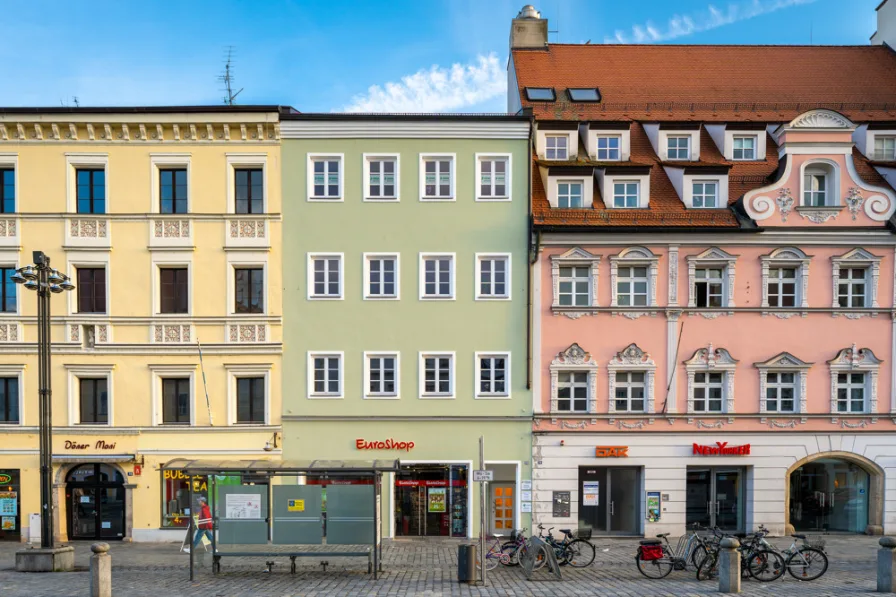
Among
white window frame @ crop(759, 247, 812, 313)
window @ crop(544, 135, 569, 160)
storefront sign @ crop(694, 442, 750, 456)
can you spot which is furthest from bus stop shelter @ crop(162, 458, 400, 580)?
white window frame @ crop(759, 247, 812, 313)

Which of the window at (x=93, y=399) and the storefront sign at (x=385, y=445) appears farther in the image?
the window at (x=93, y=399)

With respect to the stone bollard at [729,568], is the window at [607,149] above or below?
above

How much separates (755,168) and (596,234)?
6579mm

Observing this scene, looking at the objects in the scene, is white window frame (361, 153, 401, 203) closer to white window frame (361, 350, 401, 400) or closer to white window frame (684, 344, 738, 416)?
white window frame (361, 350, 401, 400)

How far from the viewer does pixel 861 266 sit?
22.4 meters

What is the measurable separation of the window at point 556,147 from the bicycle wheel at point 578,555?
12.7m

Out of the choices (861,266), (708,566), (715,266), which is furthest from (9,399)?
(861,266)

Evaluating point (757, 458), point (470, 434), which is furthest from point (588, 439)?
point (757, 458)

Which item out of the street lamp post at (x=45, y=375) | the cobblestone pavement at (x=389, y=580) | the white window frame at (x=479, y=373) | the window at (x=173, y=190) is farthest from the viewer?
the window at (x=173, y=190)

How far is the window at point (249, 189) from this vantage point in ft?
73.6

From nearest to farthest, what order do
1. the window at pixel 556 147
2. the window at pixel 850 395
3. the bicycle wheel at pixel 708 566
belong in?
the bicycle wheel at pixel 708 566 < the window at pixel 850 395 < the window at pixel 556 147

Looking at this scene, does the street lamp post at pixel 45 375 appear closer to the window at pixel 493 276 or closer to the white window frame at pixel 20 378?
the white window frame at pixel 20 378

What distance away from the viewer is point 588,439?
72.4 ft

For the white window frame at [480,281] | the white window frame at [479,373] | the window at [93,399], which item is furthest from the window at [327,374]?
the window at [93,399]
